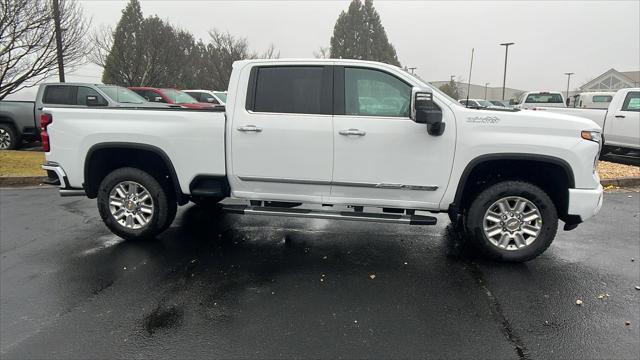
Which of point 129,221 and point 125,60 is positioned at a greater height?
point 125,60

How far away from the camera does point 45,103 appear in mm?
11602

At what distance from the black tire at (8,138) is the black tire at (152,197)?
31.1 feet

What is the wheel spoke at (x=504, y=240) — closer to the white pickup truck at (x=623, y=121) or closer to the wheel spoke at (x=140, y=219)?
the wheel spoke at (x=140, y=219)

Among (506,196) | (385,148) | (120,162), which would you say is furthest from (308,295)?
(120,162)

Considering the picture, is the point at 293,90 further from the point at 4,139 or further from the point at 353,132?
the point at 4,139

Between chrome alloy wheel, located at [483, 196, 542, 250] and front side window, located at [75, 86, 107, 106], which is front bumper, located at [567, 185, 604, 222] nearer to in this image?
chrome alloy wheel, located at [483, 196, 542, 250]

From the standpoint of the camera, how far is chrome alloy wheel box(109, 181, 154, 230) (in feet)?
16.2

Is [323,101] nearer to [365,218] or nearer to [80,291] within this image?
[365,218]

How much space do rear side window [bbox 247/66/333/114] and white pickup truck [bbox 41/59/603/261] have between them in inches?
0.5

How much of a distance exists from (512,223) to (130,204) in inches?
161

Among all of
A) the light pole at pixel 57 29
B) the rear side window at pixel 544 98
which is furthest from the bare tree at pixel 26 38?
the rear side window at pixel 544 98

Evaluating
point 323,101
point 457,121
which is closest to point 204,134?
point 323,101

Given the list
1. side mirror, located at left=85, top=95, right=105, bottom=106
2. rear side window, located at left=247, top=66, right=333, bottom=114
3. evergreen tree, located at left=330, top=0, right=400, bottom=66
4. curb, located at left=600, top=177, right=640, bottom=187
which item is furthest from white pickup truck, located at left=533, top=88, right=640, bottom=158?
evergreen tree, located at left=330, top=0, right=400, bottom=66

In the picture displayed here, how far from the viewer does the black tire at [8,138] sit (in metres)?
12.2
